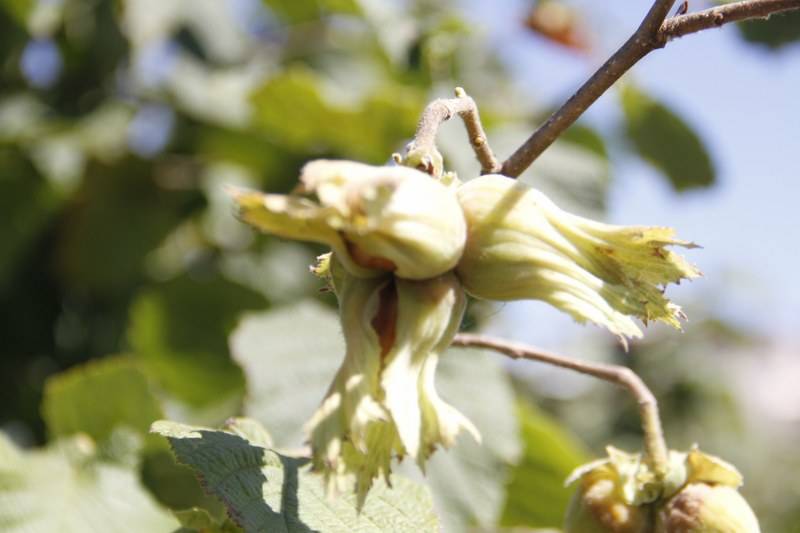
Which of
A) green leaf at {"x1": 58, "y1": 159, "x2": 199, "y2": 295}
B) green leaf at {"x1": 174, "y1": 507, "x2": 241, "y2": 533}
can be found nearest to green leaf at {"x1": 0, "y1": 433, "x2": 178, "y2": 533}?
green leaf at {"x1": 174, "y1": 507, "x2": 241, "y2": 533}

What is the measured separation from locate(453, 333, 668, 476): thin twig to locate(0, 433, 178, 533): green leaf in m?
0.50

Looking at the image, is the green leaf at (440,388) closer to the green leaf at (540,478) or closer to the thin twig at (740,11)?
the green leaf at (540,478)

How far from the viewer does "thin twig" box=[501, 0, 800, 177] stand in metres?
0.87

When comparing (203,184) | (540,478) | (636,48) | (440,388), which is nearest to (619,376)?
(636,48)

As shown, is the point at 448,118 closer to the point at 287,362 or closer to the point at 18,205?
the point at 287,362

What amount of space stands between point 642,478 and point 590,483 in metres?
0.05

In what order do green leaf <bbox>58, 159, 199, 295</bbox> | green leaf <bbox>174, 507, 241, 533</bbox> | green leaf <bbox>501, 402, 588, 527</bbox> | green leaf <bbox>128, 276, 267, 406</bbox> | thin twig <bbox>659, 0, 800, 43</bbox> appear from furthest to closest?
green leaf <bbox>58, 159, 199, 295</bbox> < green leaf <bbox>128, 276, 267, 406</bbox> < green leaf <bbox>501, 402, 588, 527</bbox> < green leaf <bbox>174, 507, 241, 533</bbox> < thin twig <bbox>659, 0, 800, 43</bbox>

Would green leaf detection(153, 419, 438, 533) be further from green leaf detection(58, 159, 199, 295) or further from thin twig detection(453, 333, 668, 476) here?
green leaf detection(58, 159, 199, 295)

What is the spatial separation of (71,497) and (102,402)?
16 centimetres

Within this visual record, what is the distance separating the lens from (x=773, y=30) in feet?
5.73

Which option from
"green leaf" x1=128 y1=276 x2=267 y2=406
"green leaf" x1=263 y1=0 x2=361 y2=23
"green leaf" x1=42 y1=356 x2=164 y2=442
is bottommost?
"green leaf" x1=128 y1=276 x2=267 y2=406

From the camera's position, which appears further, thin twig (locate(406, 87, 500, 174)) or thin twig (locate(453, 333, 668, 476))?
thin twig (locate(453, 333, 668, 476))

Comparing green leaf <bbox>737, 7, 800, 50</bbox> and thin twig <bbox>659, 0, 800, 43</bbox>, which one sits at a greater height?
thin twig <bbox>659, 0, 800, 43</bbox>

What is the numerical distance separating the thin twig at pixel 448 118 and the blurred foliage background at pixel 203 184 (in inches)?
27.0
